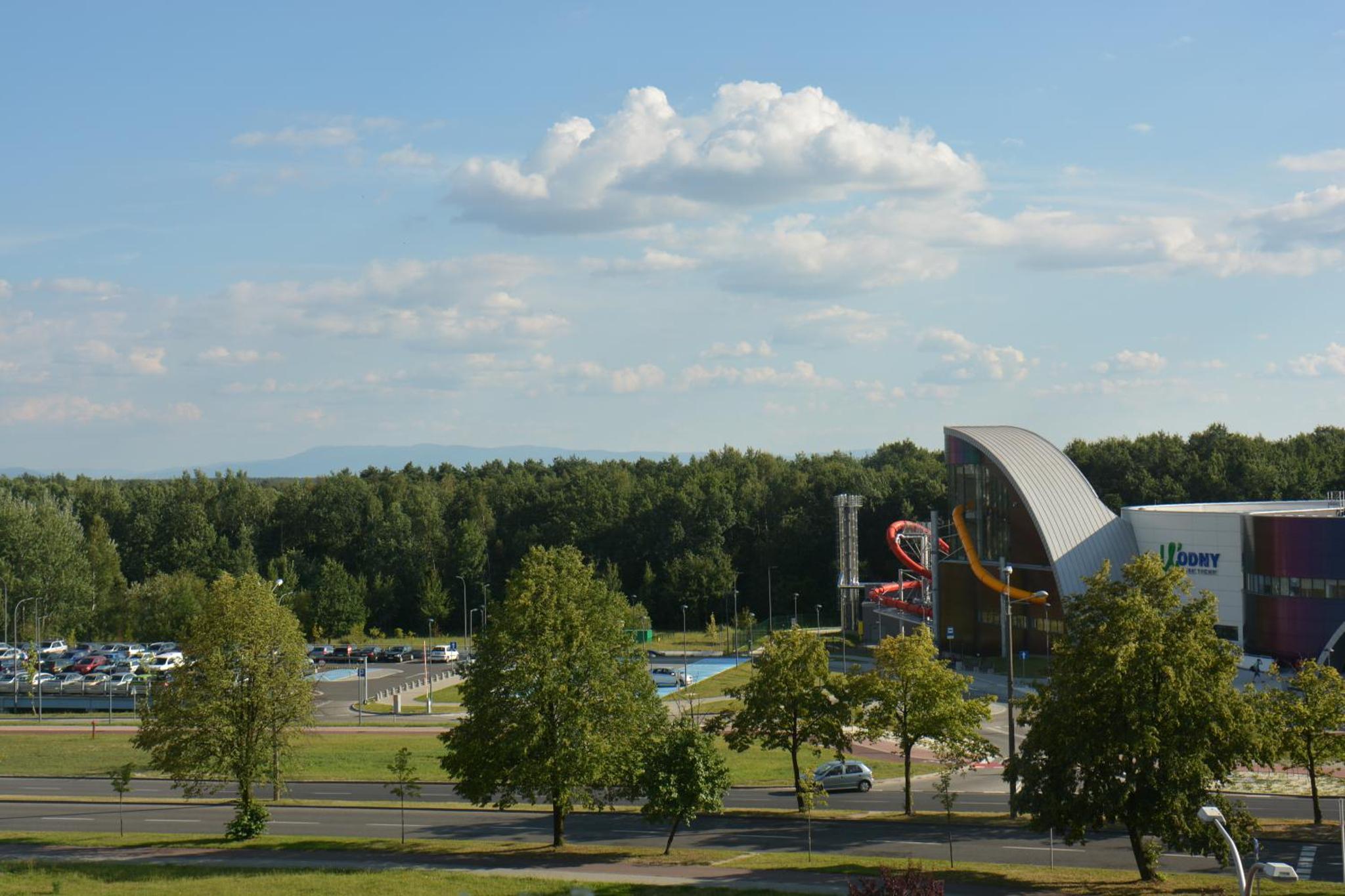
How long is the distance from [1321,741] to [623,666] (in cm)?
2252

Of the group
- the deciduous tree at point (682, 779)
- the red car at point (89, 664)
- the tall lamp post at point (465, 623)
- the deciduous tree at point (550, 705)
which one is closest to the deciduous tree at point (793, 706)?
the deciduous tree at point (550, 705)

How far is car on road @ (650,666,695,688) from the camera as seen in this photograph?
79500mm

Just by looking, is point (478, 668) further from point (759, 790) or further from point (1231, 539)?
point (1231, 539)

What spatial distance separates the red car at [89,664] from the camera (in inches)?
3583

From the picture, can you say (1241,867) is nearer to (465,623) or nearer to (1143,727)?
(1143,727)

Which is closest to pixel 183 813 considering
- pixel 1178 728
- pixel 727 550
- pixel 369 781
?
pixel 369 781

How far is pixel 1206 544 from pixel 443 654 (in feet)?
197

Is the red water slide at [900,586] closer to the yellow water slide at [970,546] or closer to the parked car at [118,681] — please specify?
the yellow water slide at [970,546]

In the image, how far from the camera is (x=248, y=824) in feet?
128

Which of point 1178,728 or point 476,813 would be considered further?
point 476,813

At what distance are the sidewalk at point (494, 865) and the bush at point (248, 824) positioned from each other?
1.36 meters

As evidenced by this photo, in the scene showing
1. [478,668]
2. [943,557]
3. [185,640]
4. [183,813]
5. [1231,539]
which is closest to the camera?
[478,668]

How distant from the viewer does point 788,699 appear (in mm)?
42531

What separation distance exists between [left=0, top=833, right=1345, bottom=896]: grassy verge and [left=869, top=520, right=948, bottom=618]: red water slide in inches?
2475
